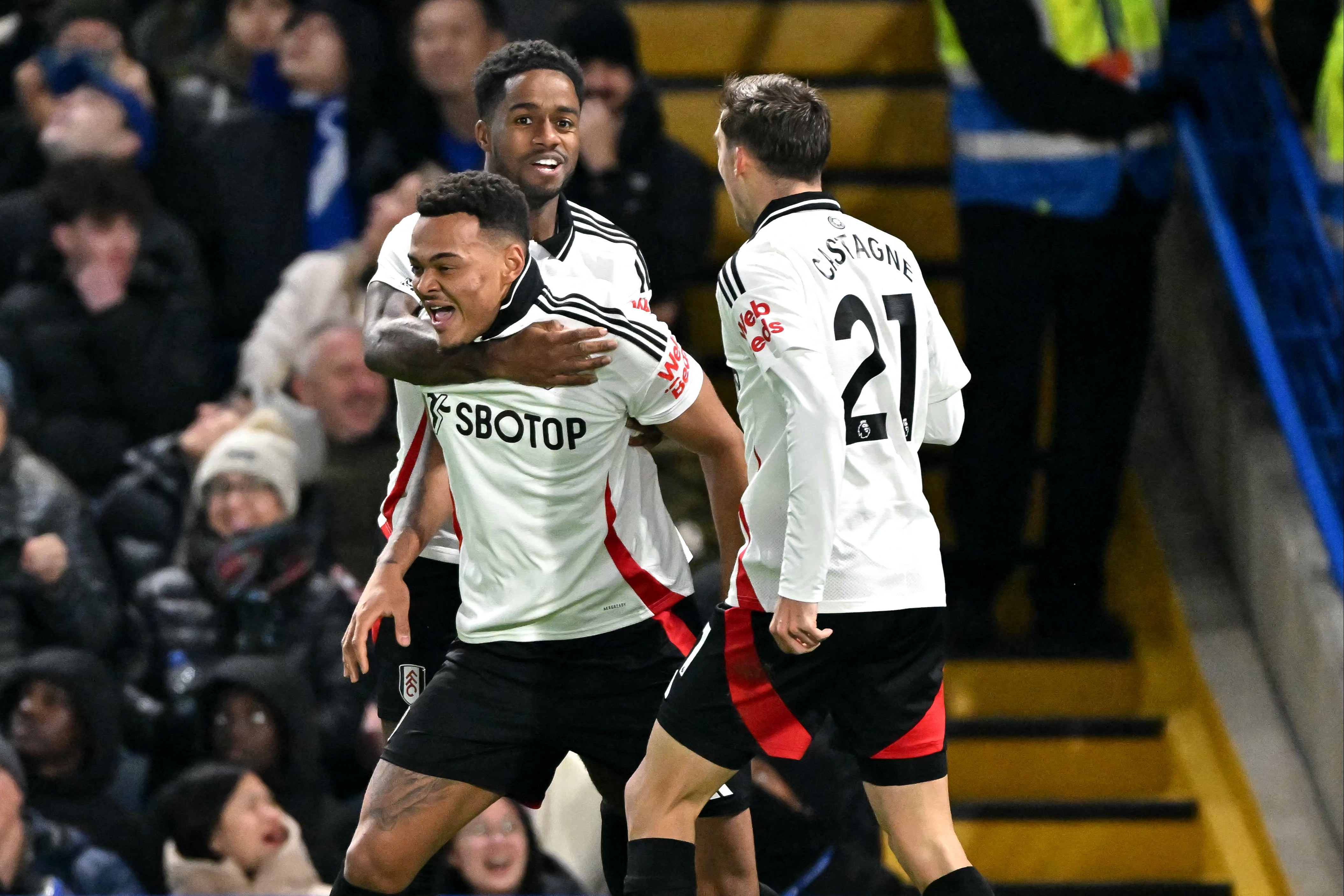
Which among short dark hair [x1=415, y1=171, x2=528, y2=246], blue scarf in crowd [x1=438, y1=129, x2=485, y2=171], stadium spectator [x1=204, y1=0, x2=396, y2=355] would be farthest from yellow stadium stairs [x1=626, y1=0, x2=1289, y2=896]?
short dark hair [x1=415, y1=171, x2=528, y2=246]

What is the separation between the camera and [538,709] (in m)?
3.77

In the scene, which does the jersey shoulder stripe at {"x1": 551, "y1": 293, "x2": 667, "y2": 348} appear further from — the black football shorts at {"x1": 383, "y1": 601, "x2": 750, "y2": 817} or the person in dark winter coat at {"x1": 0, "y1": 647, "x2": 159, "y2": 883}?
the person in dark winter coat at {"x1": 0, "y1": 647, "x2": 159, "y2": 883}

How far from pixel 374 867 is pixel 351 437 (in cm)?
301

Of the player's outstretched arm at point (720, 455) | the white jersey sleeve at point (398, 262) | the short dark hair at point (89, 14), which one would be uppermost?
the white jersey sleeve at point (398, 262)

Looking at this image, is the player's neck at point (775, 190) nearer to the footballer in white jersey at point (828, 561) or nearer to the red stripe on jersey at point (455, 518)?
the footballer in white jersey at point (828, 561)

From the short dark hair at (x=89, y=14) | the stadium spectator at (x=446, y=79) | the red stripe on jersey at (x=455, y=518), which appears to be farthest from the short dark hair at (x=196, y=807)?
the short dark hair at (x=89, y=14)

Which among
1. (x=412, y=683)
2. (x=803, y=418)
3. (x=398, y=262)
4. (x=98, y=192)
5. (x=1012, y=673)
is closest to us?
(x=803, y=418)

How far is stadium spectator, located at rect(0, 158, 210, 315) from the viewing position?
22.1 feet

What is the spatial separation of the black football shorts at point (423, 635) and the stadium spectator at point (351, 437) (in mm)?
2392

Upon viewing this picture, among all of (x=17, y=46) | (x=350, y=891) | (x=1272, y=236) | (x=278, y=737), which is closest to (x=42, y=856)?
(x=278, y=737)

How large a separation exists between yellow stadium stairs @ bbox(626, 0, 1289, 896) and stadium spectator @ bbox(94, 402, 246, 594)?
1.79 meters

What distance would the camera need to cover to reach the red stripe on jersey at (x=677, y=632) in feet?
12.6

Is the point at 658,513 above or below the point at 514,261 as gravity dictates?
below

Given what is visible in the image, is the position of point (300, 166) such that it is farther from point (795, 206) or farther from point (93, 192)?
point (795, 206)
